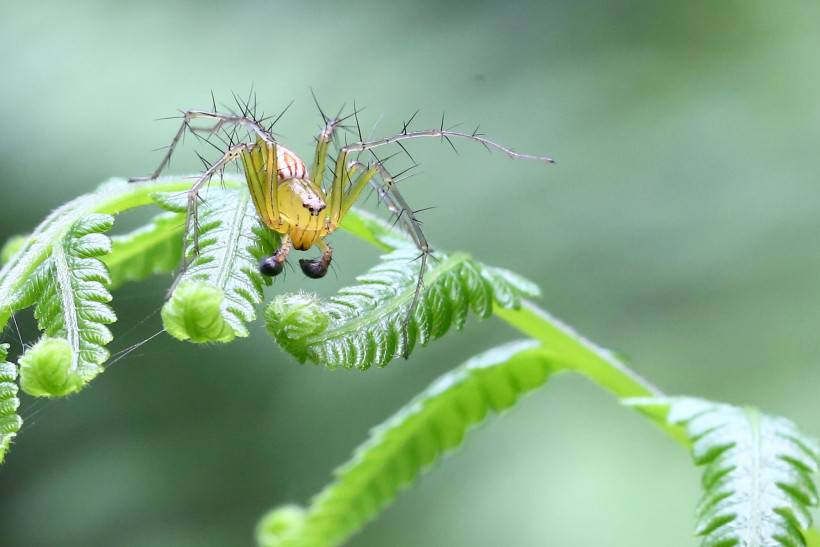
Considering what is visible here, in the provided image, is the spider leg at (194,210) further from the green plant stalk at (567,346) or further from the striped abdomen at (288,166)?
the green plant stalk at (567,346)

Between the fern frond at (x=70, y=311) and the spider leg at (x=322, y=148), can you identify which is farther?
the spider leg at (x=322, y=148)

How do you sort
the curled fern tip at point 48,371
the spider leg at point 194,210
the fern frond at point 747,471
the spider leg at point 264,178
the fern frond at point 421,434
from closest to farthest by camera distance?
1. the curled fern tip at point 48,371
2. the fern frond at point 747,471
3. the spider leg at point 194,210
4. the spider leg at point 264,178
5. the fern frond at point 421,434

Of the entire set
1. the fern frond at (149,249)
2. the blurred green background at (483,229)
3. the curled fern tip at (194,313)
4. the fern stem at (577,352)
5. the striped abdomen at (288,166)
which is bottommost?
the curled fern tip at (194,313)

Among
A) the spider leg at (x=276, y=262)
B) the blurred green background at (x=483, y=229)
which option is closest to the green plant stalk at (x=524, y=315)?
the spider leg at (x=276, y=262)

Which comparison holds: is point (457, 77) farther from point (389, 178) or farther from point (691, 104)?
point (389, 178)

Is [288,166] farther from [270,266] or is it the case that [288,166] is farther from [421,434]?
[421,434]

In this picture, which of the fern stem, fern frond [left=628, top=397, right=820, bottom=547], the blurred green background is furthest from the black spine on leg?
the blurred green background

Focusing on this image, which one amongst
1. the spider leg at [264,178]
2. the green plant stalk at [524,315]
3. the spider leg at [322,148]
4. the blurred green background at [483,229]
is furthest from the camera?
the blurred green background at [483,229]

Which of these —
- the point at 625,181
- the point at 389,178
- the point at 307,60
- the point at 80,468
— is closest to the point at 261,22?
the point at 307,60
